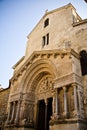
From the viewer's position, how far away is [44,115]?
10.8 meters

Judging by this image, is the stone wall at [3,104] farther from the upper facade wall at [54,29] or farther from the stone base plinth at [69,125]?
the stone base plinth at [69,125]

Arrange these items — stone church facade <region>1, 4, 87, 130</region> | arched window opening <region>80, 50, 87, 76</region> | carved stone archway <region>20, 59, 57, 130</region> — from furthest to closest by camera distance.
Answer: carved stone archway <region>20, 59, 57, 130</region> → arched window opening <region>80, 50, 87, 76</region> → stone church facade <region>1, 4, 87, 130</region>

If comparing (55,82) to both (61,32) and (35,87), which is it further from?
(61,32)

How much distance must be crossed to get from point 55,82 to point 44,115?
3.21m

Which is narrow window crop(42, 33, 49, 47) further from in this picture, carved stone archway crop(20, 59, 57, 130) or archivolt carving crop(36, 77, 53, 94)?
archivolt carving crop(36, 77, 53, 94)

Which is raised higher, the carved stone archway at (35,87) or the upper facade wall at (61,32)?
the upper facade wall at (61,32)

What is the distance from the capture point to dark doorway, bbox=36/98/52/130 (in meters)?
10.3

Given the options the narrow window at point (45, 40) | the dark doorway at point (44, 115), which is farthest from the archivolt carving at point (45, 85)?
the narrow window at point (45, 40)

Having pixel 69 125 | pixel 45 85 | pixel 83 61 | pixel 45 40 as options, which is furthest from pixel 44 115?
pixel 45 40

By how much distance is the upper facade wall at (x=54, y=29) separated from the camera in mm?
12525

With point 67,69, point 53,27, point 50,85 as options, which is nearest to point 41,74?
point 50,85

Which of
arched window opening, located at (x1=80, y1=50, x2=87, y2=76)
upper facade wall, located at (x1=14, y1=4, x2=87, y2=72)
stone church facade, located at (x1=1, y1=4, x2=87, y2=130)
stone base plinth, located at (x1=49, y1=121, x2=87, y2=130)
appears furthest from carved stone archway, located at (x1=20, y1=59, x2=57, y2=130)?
stone base plinth, located at (x1=49, y1=121, x2=87, y2=130)

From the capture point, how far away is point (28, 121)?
1048cm

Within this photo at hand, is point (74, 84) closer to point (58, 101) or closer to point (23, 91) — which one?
point (58, 101)
